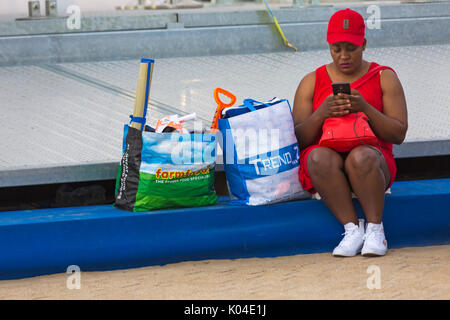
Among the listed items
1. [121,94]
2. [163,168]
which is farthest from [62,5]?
[163,168]

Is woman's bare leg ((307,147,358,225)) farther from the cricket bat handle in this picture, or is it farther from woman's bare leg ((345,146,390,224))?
the cricket bat handle

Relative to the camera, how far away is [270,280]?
2.77 metres

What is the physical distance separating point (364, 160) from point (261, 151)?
45 centimetres

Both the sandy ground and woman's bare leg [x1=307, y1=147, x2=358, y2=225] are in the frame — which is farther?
woman's bare leg [x1=307, y1=147, x2=358, y2=225]

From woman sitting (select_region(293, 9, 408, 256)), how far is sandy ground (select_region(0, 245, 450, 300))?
15 cm

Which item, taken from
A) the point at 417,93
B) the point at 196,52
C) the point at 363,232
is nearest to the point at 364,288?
the point at 363,232

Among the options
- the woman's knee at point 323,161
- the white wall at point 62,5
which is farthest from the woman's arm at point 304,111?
the white wall at point 62,5

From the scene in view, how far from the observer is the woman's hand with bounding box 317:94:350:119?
2.89 m

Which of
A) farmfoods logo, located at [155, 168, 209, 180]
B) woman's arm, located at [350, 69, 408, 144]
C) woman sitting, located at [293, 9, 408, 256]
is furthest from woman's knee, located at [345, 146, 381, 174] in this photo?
farmfoods logo, located at [155, 168, 209, 180]

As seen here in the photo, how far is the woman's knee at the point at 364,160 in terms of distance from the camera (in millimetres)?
2891

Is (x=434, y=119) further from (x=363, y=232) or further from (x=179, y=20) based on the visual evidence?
(x=179, y=20)

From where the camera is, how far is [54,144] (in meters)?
3.36

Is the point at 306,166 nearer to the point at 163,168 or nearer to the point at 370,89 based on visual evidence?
the point at 370,89

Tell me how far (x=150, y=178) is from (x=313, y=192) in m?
0.77
